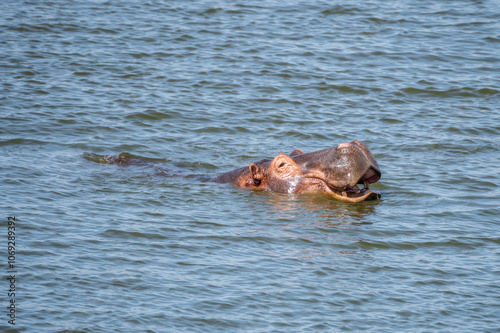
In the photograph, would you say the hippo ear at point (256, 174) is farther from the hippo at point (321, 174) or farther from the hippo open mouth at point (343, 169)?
the hippo open mouth at point (343, 169)

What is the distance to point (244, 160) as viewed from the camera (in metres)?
11.9

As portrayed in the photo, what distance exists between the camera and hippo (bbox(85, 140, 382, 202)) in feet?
28.7

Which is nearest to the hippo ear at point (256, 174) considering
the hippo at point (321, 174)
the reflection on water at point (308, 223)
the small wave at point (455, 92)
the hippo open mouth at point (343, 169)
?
the hippo at point (321, 174)

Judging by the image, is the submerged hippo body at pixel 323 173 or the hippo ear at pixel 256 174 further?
the hippo ear at pixel 256 174

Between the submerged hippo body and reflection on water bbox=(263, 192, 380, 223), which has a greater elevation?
the submerged hippo body

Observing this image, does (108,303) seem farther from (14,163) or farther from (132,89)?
(132,89)

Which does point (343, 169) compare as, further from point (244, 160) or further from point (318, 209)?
point (244, 160)

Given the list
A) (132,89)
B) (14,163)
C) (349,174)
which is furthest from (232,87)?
(349,174)

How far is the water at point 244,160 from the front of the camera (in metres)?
6.99

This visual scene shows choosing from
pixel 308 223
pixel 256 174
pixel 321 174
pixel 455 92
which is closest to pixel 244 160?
pixel 256 174

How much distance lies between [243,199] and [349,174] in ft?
5.37

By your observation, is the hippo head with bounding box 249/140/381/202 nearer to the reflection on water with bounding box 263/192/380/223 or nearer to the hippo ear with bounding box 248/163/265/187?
the hippo ear with bounding box 248/163/265/187

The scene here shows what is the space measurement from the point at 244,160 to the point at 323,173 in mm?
2980

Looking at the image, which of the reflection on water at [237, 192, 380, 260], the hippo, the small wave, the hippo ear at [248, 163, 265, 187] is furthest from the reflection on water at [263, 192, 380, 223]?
the small wave
